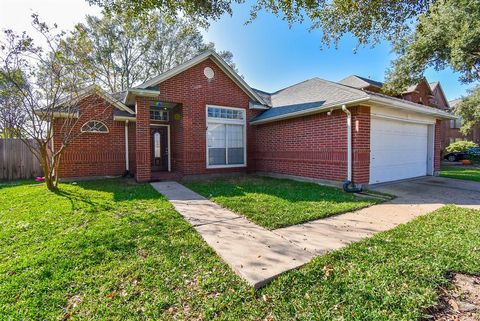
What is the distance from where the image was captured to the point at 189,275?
114 inches

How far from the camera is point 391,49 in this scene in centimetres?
1431

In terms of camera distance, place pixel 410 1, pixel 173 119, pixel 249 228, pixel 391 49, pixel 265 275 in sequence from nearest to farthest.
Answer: pixel 265 275 → pixel 249 228 → pixel 410 1 → pixel 173 119 → pixel 391 49

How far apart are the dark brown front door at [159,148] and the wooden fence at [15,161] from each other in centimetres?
588

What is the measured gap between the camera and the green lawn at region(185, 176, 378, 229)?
16.4 feet

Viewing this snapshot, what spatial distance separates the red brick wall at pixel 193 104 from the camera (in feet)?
32.5

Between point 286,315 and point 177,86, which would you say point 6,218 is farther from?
point 177,86

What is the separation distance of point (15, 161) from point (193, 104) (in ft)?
30.1

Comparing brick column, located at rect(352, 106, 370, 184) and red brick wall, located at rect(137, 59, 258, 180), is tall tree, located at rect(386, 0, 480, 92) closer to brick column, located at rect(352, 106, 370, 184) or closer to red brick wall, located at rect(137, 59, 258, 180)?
brick column, located at rect(352, 106, 370, 184)

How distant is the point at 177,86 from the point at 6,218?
691 cm

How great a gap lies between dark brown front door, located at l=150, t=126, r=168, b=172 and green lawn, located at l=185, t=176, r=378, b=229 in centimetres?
399

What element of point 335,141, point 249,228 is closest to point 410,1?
point 335,141

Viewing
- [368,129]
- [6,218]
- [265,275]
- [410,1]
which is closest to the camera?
[265,275]

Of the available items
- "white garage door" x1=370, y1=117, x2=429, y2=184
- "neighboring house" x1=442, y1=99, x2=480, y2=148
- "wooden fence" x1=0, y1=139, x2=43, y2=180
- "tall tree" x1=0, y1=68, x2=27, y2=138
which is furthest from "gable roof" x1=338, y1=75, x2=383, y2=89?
"wooden fence" x1=0, y1=139, x2=43, y2=180

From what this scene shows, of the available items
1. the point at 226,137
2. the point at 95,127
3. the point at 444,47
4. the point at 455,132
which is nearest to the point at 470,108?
the point at 444,47
